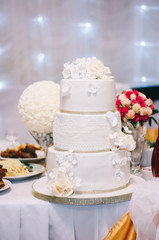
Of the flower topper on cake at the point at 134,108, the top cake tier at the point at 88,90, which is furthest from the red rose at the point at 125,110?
the top cake tier at the point at 88,90

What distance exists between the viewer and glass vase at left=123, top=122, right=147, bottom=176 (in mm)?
2447

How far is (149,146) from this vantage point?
9.42ft

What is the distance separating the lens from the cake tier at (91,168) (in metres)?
1.86

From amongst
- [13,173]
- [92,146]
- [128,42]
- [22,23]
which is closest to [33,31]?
[22,23]

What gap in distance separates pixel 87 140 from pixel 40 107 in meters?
0.58

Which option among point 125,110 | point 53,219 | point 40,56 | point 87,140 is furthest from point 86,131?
point 40,56

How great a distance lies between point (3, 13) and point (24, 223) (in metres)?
3.92

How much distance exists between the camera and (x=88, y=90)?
1.89 metres

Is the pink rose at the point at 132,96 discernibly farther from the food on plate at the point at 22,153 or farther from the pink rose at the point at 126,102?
the food on plate at the point at 22,153

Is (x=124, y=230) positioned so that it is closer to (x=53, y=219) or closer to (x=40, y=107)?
(x=53, y=219)

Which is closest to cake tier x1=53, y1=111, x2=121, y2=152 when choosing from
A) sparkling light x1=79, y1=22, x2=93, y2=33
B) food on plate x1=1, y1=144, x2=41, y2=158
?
food on plate x1=1, y1=144, x2=41, y2=158

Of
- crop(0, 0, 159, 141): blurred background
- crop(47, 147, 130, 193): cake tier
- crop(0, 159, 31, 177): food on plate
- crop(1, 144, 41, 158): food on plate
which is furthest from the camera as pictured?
crop(0, 0, 159, 141): blurred background

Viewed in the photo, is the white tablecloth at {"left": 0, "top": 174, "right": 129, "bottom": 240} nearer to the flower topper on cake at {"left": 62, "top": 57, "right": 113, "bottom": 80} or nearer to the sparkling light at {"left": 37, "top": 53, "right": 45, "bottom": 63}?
the flower topper on cake at {"left": 62, "top": 57, "right": 113, "bottom": 80}

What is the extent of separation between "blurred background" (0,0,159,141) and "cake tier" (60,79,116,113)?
3224mm
